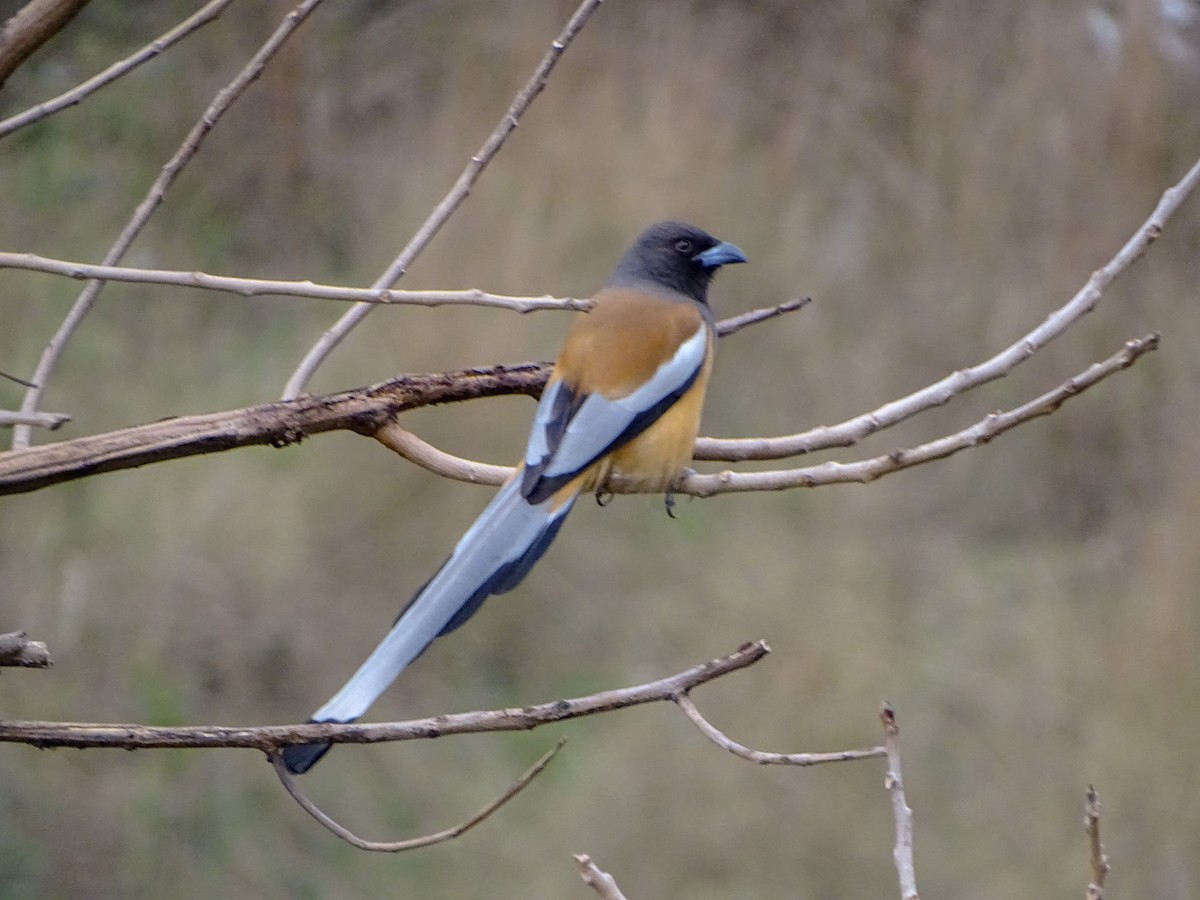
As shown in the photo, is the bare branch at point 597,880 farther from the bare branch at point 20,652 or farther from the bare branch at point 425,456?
the bare branch at point 425,456

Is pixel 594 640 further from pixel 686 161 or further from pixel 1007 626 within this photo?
pixel 686 161

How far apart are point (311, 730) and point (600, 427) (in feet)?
4.12

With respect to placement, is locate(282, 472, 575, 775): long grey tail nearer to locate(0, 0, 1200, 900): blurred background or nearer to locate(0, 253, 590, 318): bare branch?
locate(0, 253, 590, 318): bare branch

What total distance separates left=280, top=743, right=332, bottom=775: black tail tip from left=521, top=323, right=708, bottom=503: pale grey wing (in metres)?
0.88

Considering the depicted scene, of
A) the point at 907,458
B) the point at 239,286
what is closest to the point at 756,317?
the point at 907,458

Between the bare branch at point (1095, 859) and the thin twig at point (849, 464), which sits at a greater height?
the thin twig at point (849, 464)

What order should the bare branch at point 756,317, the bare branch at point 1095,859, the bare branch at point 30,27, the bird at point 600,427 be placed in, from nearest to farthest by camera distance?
the bare branch at point 1095,859, the bare branch at point 30,27, the bird at point 600,427, the bare branch at point 756,317

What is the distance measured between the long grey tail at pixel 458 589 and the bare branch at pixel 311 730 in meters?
0.07

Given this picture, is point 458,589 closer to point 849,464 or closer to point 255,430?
point 255,430

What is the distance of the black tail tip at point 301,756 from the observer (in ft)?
5.49

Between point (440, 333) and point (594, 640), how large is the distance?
138 cm

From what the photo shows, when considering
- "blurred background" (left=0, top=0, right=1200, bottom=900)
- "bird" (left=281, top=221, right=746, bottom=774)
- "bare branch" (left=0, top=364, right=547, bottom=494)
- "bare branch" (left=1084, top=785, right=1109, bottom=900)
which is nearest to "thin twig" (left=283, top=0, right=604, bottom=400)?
"bare branch" (left=0, top=364, right=547, bottom=494)

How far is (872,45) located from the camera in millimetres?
7199

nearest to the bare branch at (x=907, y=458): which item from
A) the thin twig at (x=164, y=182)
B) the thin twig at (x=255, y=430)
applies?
the thin twig at (x=255, y=430)
